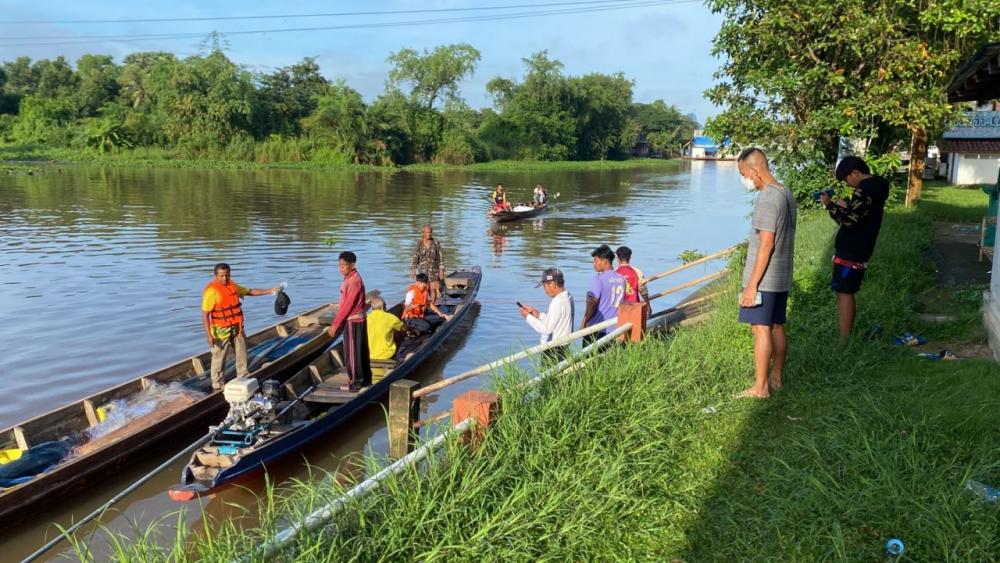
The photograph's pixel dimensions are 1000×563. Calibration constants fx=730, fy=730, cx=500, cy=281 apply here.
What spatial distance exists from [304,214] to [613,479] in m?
27.3

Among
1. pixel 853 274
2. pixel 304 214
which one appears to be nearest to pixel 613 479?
pixel 853 274

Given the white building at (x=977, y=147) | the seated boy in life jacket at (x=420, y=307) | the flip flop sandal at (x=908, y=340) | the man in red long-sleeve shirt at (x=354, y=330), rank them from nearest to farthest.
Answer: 1. the flip flop sandal at (x=908, y=340)
2. the man in red long-sleeve shirt at (x=354, y=330)
3. the seated boy in life jacket at (x=420, y=307)
4. the white building at (x=977, y=147)

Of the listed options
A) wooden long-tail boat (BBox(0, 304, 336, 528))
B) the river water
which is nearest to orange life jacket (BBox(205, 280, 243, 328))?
wooden long-tail boat (BBox(0, 304, 336, 528))

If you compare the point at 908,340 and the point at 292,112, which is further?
the point at 292,112

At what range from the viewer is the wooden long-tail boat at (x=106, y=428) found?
650 cm

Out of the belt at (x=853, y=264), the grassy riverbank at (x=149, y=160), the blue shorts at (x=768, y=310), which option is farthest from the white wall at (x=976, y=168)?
the grassy riverbank at (x=149, y=160)

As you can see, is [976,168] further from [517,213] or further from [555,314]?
[555,314]

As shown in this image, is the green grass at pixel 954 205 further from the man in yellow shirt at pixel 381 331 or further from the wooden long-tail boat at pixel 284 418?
the man in yellow shirt at pixel 381 331

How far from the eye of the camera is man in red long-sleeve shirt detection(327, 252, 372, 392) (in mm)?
8320

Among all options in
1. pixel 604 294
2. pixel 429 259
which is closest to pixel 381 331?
pixel 604 294

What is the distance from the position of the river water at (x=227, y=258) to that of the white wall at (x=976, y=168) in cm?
981

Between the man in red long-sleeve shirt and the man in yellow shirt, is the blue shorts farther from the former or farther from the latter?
the man in yellow shirt

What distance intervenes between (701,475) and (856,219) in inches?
131

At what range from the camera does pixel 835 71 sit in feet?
50.9
